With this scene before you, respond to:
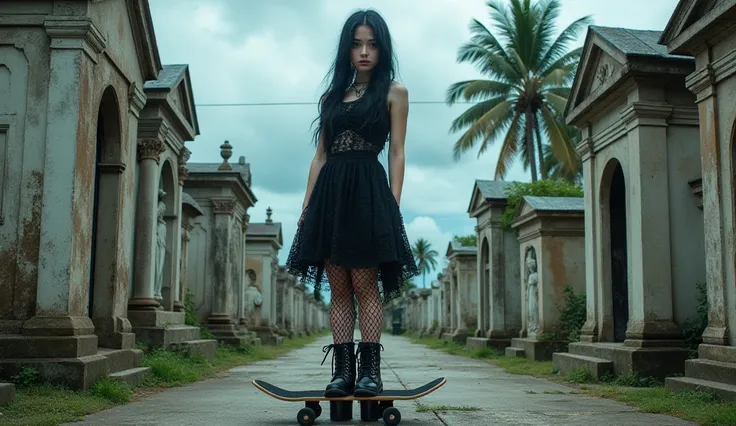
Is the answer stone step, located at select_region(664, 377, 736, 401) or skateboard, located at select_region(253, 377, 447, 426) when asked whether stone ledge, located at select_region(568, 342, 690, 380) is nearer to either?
stone step, located at select_region(664, 377, 736, 401)

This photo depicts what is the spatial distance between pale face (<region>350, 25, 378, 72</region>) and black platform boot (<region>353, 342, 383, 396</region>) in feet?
5.48

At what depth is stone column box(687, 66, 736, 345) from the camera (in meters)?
7.83

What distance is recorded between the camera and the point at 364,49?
475 centimetres

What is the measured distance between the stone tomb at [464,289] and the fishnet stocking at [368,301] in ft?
77.6

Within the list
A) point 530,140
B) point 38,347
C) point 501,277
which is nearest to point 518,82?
point 530,140

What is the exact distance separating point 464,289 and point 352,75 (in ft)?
83.4

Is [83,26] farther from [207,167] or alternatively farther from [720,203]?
[207,167]

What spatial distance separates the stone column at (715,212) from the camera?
783 cm

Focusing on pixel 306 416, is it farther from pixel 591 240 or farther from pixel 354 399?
pixel 591 240

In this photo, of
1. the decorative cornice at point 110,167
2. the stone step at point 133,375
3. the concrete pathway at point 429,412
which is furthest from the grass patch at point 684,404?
the decorative cornice at point 110,167

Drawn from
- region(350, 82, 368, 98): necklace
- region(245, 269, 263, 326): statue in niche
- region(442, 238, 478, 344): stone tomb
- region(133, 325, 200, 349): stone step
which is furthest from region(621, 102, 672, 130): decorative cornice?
region(245, 269, 263, 326): statue in niche

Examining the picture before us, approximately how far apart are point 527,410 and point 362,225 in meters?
2.40

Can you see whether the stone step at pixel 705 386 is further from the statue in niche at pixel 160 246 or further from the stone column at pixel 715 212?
the statue in niche at pixel 160 246

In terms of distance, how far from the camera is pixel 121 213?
957cm
